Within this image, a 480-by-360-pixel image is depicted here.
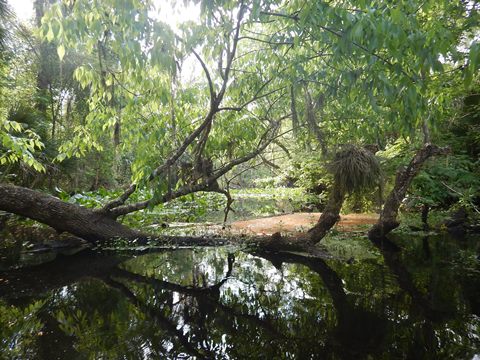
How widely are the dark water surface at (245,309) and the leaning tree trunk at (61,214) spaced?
825 millimetres

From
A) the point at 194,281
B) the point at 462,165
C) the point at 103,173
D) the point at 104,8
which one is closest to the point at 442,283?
the point at 194,281

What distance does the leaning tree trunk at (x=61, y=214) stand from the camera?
16.5 ft

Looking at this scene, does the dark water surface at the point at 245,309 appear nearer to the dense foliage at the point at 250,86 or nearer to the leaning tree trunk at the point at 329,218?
the leaning tree trunk at the point at 329,218

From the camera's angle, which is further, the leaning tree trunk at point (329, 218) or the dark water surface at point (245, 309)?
the leaning tree trunk at point (329, 218)

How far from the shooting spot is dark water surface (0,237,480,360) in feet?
7.24

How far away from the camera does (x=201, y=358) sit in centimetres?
208

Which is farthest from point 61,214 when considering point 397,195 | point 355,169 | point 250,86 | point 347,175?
point 397,195

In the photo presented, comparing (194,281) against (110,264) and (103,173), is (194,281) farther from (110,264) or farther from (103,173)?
(103,173)

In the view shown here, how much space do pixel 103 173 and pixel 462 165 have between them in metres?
12.8

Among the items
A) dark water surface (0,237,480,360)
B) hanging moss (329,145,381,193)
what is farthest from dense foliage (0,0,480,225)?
dark water surface (0,237,480,360)

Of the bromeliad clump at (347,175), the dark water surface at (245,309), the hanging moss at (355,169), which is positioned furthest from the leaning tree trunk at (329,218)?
the dark water surface at (245,309)

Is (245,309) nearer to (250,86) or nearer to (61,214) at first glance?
(250,86)

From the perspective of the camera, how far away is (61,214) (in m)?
5.22

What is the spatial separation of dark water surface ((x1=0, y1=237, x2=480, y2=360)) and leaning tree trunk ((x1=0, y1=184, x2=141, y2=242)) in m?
0.82
